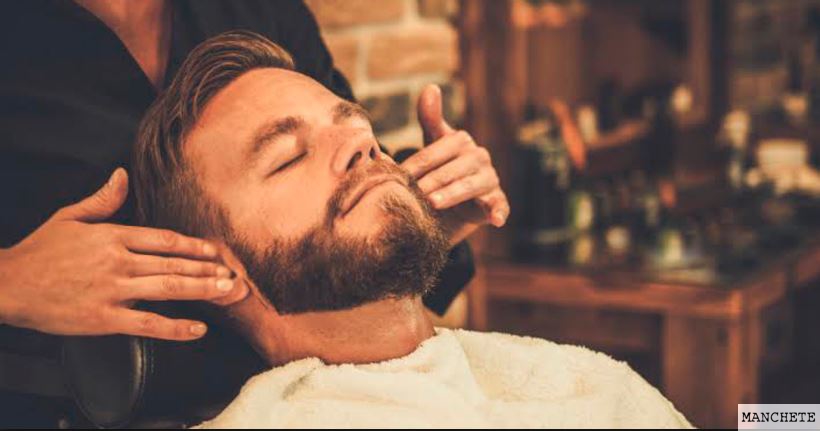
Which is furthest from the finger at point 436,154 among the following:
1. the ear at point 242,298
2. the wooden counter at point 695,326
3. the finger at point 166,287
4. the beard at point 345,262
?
the wooden counter at point 695,326

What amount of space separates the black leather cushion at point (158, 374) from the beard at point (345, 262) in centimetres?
14

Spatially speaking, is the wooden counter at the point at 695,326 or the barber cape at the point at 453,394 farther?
the wooden counter at the point at 695,326

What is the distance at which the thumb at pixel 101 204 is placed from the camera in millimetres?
1253

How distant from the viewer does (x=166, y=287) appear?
1.19 meters

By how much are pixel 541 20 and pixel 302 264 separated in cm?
254

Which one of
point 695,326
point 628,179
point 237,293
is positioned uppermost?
point 237,293

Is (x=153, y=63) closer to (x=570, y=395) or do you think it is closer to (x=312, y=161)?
(x=312, y=161)

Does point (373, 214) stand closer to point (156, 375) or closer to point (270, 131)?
point (270, 131)

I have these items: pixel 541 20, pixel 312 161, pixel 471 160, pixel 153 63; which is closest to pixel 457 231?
pixel 471 160

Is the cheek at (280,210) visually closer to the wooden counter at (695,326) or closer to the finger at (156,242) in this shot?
the finger at (156,242)

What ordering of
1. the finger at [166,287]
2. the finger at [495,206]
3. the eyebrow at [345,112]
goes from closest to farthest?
the finger at [166,287], the eyebrow at [345,112], the finger at [495,206]

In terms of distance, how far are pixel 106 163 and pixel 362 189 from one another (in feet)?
1.25

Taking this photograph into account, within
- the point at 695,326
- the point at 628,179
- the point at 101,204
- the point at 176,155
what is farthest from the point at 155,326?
the point at 628,179

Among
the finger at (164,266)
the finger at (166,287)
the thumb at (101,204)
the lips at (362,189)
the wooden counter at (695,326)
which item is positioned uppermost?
the thumb at (101,204)
